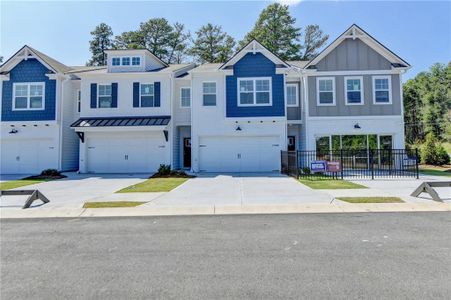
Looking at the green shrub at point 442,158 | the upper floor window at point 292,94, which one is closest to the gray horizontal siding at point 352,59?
the upper floor window at point 292,94

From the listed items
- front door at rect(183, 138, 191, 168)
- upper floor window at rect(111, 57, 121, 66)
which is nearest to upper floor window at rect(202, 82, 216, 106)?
front door at rect(183, 138, 191, 168)

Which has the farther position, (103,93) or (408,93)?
(408,93)

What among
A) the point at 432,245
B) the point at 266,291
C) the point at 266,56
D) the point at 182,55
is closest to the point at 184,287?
the point at 266,291

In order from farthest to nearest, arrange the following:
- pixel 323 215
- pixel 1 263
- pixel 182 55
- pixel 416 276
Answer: pixel 182 55
pixel 323 215
pixel 1 263
pixel 416 276

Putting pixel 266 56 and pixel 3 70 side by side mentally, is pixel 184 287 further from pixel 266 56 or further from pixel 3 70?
pixel 3 70

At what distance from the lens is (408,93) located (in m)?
46.0

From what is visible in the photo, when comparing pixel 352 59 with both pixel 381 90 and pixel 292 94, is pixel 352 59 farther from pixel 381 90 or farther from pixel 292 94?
pixel 292 94

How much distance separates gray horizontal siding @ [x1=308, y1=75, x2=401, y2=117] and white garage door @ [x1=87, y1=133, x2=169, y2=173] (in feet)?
36.1

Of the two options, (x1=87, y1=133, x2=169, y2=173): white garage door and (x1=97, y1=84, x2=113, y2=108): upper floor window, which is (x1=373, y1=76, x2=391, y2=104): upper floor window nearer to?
(x1=87, y1=133, x2=169, y2=173): white garage door

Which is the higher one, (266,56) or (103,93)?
(266,56)

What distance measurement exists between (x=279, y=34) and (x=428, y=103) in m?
24.2

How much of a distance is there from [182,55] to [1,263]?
42551 mm

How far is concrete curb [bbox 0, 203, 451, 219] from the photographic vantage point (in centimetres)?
786

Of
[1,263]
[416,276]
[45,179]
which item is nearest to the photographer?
[416,276]
